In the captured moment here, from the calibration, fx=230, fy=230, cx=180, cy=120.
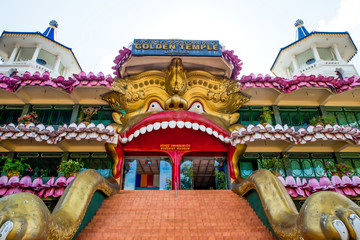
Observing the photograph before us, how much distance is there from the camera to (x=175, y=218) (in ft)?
21.3

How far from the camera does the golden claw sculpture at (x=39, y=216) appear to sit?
11.5 feet

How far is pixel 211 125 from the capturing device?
35.8ft

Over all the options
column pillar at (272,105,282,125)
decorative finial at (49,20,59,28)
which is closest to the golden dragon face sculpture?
column pillar at (272,105,282,125)

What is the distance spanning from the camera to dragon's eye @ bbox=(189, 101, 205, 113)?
11594mm

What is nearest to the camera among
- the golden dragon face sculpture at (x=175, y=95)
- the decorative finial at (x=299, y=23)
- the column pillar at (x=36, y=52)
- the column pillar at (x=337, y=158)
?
the golden dragon face sculpture at (x=175, y=95)

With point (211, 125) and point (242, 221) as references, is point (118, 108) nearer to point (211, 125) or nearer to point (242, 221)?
point (211, 125)

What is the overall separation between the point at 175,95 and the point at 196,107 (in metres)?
1.29

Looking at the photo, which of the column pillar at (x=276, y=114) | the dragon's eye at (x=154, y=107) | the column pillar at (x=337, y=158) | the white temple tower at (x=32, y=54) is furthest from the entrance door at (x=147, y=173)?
the white temple tower at (x=32, y=54)

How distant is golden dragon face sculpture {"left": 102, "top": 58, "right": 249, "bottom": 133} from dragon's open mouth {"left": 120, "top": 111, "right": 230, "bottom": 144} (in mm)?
341

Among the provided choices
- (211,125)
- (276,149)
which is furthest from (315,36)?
(211,125)

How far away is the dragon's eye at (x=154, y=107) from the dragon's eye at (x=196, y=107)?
4.98ft

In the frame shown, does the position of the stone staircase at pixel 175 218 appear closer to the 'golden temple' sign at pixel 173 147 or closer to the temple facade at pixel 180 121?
the temple facade at pixel 180 121

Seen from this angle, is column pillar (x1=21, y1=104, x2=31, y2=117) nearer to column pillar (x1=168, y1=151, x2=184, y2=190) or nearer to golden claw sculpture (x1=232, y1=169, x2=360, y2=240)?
column pillar (x1=168, y1=151, x2=184, y2=190)

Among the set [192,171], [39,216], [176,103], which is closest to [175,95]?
[176,103]
